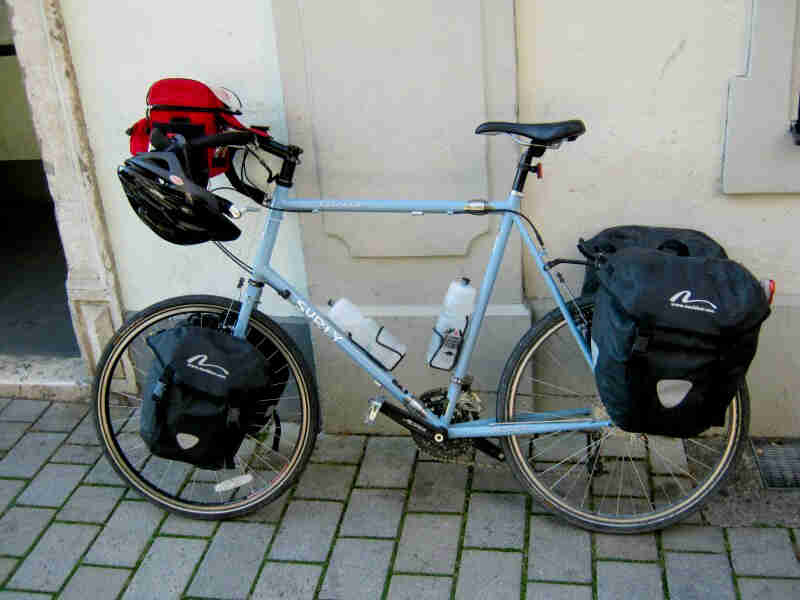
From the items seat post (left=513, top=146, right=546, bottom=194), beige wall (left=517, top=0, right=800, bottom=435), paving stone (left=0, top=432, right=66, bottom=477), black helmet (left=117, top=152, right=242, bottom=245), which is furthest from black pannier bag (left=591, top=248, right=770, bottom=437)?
paving stone (left=0, top=432, right=66, bottom=477)

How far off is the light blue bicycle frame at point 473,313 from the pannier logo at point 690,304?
1.72ft

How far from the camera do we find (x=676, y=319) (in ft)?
9.07

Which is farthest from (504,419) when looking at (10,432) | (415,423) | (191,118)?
(10,432)

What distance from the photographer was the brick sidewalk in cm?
312

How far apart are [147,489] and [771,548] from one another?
237 centimetres

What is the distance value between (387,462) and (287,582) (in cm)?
78

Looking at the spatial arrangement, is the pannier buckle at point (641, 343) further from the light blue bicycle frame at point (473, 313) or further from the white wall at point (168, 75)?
the white wall at point (168, 75)

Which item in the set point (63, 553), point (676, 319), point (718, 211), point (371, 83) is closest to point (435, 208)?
point (371, 83)

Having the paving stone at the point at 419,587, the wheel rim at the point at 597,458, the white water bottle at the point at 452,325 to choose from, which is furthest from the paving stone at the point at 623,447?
the paving stone at the point at 419,587

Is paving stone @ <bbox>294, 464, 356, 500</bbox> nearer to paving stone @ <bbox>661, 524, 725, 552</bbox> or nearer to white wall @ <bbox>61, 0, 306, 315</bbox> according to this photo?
white wall @ <bbox>61, 0, 306, 315</bbox>

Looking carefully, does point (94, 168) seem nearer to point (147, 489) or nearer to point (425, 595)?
point (147, 489)

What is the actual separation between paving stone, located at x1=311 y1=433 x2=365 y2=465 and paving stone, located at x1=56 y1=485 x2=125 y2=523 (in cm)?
84

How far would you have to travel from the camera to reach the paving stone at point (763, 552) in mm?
3098

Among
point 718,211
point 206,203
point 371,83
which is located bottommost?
point 718,211
